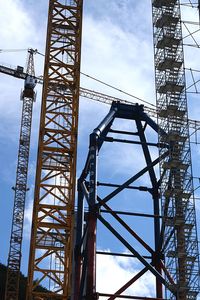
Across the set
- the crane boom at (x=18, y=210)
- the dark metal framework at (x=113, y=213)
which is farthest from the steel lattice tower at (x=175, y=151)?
the crane boom at (x=18, y=210)

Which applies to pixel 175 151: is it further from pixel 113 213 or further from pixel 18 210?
pixel 18 210

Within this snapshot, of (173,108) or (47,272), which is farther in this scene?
(47,272)

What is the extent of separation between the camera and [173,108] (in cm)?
4669

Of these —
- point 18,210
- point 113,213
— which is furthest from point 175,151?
point 18,210

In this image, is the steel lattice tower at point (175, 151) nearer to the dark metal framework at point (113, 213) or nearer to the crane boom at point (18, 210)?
the dark metal framework at point (113, 213)

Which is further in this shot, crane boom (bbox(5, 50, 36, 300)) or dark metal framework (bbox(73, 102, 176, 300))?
crane boom (bbox(5, 50, 36, 300))

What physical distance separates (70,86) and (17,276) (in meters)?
27.2

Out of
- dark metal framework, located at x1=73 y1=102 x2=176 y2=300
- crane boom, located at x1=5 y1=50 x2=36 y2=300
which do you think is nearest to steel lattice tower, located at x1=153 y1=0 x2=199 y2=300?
dark metal framework, located at x1=73 y1=102 x2=176 y2=300

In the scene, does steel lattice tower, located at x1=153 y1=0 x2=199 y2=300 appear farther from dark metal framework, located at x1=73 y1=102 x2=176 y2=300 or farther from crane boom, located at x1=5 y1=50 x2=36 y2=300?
crane boom, located at x1=5 y1=50 x2=36 y2=300

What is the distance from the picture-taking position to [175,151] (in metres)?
45.8

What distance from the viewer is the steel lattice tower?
41.7 m

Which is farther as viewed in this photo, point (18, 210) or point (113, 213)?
point (18, 210)

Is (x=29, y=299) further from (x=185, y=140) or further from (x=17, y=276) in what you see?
(x=17, y=276)

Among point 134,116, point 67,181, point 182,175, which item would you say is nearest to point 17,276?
point 67,181
